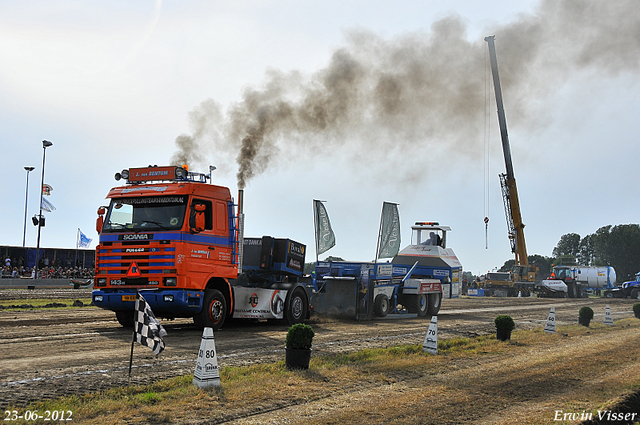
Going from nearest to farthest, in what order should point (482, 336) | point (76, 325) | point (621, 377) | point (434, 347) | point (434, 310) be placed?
point (621, 377) → point (434, 347) → point (76, 325) → point (482, 336) → point (434, 310)

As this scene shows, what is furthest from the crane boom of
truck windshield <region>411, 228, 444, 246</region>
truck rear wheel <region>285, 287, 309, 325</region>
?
truck rear wheel <region>285, 287, 309, 325</region>

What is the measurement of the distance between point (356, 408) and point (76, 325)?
10.3 metres

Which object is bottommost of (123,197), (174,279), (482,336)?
(482,336)

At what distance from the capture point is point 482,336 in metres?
16.8

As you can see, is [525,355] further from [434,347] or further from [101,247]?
[101,247]

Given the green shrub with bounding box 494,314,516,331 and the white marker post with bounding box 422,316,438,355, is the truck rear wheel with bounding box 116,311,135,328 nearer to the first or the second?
the white marker post with bounding box 422,316,438,355

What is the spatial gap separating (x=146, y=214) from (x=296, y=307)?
590 cm

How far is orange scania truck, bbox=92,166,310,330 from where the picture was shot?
1303 centimetres

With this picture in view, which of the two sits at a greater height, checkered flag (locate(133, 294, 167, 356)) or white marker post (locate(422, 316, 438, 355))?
checkered flag (locate(133, 294, 167, 356))

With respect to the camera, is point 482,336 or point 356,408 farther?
point 482,336

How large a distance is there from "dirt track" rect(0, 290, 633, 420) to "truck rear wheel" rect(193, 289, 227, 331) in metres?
0.30

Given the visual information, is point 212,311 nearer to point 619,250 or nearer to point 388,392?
point 388,392

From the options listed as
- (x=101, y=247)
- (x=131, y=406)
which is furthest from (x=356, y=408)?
(x=101, y=247)

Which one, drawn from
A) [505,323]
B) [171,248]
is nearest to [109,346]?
[171,248]
